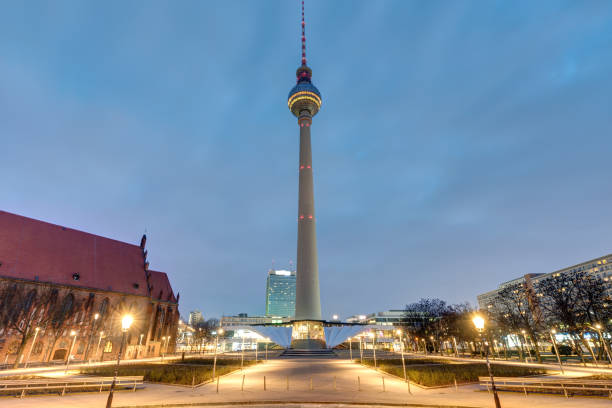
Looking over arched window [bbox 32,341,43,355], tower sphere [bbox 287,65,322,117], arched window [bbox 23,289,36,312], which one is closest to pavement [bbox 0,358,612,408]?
arched window [bbox 32,341,43,355]

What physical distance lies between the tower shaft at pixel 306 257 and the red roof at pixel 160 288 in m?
33.5

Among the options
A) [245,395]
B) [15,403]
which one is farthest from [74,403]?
[245,395]

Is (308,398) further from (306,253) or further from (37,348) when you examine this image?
(306,253)

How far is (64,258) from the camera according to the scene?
185ft

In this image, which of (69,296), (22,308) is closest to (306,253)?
(69,296)

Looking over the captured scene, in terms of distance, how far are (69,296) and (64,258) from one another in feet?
24.9

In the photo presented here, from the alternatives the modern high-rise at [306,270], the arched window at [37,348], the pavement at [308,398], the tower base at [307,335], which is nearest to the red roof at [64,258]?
the arched window at [37,348]

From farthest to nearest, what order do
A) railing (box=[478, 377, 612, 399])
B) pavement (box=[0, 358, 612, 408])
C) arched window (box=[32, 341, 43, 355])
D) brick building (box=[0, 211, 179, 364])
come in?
arched window (box=[32, 341, 43, 355]) < brick building (box=[0, 211, 179, 364]) < railing (box=[478, 377, 612, 399]) < pavement (box=[0, 358, 612, 408])

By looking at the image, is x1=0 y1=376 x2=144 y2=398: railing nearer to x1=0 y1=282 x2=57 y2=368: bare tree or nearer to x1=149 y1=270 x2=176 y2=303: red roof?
x1=0 y1=282 x2=57 y2=368: bare tree

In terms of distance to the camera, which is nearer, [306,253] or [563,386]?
[563,386]

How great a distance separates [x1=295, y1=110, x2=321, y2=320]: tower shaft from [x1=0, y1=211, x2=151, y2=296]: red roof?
39.2 m

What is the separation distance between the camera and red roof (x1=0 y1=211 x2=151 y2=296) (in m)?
50.3

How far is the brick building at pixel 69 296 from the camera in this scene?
45156mm

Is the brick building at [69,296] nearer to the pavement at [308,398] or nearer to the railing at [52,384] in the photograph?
the railing at [52,384]
